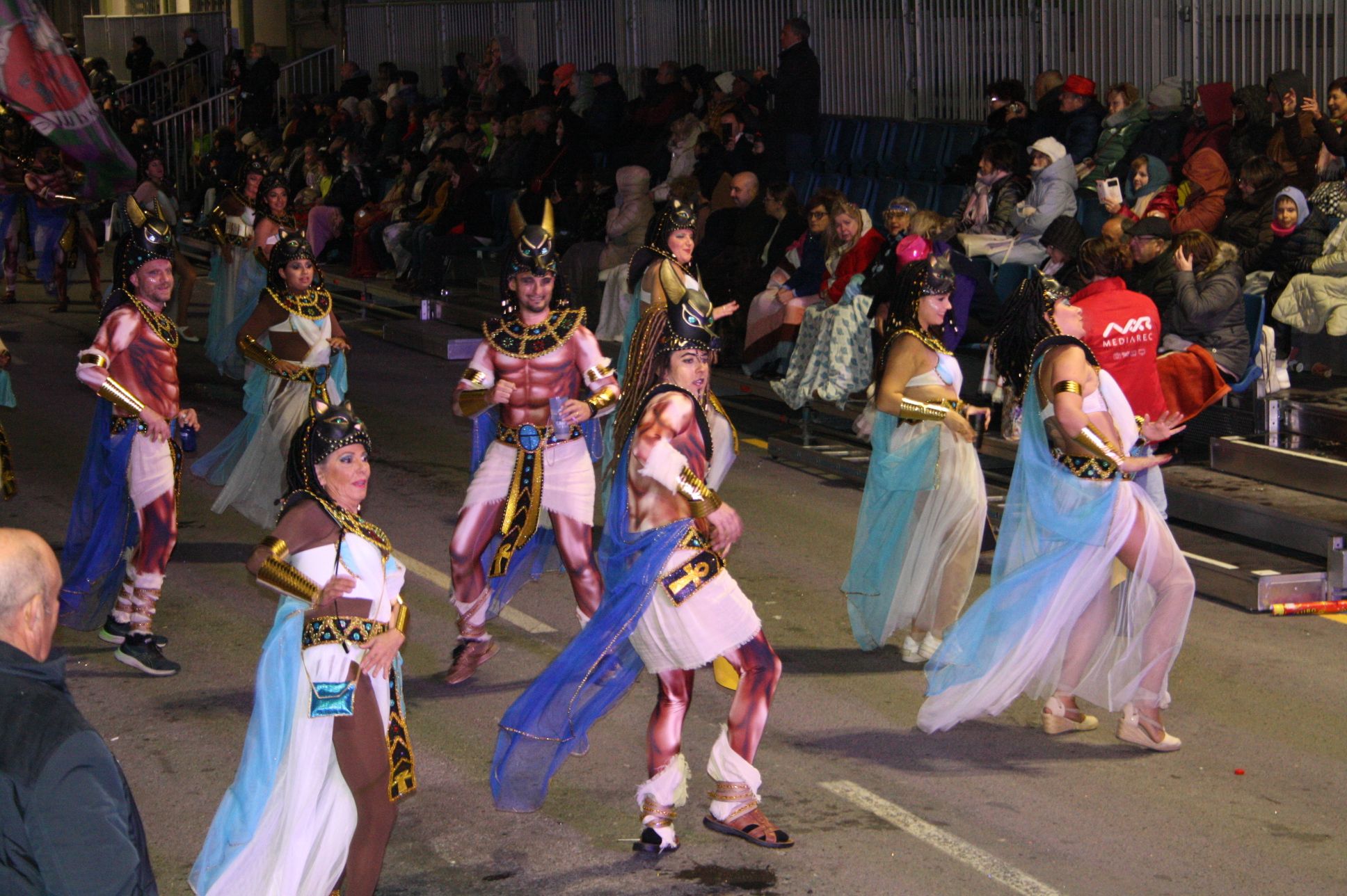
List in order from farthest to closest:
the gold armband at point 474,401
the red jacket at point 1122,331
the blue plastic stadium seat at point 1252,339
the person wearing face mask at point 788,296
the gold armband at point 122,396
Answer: the person wearing face mask at point 788,296 < the blue plastic stadium seat at point 1252,339 < the red jacket at point 1122,331 < the gold armband at point 122,396 < the gold armband at point 474,401

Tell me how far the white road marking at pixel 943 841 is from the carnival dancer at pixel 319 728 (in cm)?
203

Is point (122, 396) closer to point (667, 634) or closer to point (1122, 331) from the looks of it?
point (667, 634)

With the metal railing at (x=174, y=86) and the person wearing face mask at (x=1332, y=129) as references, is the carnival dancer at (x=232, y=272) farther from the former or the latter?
the metal railing at (x=174, y=86)

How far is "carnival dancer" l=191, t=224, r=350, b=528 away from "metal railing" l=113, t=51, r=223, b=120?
81.0 ft

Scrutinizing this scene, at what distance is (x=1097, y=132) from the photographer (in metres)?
14.7

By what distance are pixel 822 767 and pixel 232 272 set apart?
10670 mm

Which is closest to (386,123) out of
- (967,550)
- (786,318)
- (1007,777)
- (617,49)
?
(617,49)

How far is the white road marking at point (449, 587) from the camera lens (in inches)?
347

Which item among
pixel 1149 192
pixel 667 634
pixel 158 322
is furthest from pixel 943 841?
pixel 1149 192

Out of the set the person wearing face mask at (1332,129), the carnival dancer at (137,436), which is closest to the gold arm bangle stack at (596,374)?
the carnival dancer at (137,436)

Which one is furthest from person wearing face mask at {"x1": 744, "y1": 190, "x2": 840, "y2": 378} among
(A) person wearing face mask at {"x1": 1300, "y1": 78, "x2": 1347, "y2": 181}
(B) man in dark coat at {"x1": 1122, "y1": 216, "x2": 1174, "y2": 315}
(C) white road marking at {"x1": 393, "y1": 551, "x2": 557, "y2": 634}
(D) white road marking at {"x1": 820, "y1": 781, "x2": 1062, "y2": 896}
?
(D) white road marking at {"x1": 820, "y1": 781, "x2": 1062, "y2": 896}

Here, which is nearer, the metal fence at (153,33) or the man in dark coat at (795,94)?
the man in dark coat at (795,94)

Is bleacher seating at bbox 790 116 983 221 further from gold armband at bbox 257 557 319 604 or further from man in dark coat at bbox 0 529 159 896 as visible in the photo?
man in dark coat at bbox 0 529 159 896

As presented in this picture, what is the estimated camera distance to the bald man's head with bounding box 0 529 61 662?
325 centimetres
